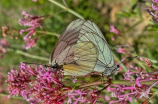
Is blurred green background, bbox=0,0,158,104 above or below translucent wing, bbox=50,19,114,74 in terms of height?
above

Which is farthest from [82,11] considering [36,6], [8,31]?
[8,31]

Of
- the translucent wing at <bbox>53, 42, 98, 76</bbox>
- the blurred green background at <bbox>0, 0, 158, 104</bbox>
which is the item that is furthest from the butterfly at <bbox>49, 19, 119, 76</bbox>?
the blurred green background at <bbox>0, 0, 158, 104</bbox>

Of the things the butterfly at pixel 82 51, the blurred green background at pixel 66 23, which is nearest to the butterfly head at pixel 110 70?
the butterfly at pixel 82 51

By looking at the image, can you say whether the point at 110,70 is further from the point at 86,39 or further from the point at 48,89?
the point at 48,89

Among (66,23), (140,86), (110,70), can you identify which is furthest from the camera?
(66,23)

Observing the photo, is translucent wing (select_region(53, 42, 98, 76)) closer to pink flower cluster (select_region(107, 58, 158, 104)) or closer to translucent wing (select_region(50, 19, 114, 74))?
translucent wing (select_region(50, 19, 114, 74))

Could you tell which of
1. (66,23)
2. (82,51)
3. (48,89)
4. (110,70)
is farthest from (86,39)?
(66,23)

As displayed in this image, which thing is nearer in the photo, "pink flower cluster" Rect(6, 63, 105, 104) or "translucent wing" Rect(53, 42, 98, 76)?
"pink flower cluster" Rect(6, 63, 105, 104)
